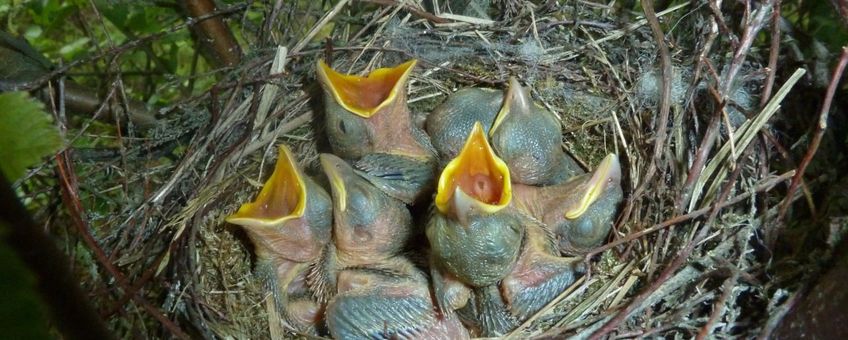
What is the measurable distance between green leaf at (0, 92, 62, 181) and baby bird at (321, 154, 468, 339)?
935 mm

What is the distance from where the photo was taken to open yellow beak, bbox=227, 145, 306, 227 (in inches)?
54.8

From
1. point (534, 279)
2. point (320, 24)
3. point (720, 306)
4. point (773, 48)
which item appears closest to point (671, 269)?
point (720, 306)

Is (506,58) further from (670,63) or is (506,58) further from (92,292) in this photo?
(92,292)

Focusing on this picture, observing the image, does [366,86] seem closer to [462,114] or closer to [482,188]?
[462,114]

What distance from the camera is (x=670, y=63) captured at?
1.33 m

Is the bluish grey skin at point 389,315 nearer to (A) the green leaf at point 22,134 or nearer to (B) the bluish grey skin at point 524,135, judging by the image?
(B) the bluish grey skin at point 524,135

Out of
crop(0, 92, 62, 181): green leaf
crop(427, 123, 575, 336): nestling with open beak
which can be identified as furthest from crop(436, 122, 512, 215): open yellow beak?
crop(0, 92, 62, 181): green leaf

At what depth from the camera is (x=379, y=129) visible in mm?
1522

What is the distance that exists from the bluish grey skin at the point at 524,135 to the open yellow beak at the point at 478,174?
177mm

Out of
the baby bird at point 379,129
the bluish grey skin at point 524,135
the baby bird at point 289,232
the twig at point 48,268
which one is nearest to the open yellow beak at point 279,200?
the baby bird at point 289,232

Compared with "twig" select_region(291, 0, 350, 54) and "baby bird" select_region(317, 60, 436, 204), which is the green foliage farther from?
"twig" select_region(291, 0, 350, 54)

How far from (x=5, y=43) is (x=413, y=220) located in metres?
0.85

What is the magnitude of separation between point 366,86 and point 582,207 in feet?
1.69

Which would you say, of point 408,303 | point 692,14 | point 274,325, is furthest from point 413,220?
point 692,14
